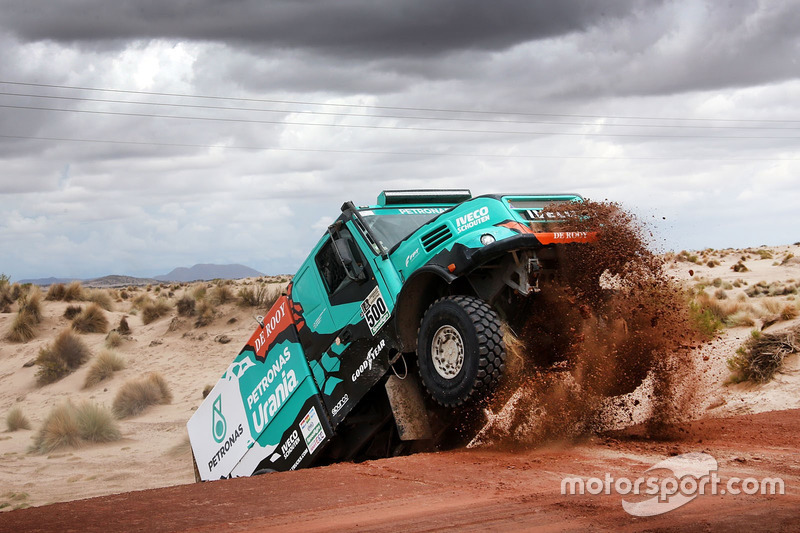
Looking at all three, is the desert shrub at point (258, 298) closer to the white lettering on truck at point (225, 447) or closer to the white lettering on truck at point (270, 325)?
the white lettering on truck at point (225, 447)

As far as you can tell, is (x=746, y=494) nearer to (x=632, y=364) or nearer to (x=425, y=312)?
(x=632, y=364)

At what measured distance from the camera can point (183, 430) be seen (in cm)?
1683

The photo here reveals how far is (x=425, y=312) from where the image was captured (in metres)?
6.39

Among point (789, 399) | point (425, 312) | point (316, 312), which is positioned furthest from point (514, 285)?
point (789, 399)

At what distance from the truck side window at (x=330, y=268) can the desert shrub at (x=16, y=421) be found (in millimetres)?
13166

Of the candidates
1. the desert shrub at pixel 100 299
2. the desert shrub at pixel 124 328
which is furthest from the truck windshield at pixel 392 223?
the desert shrub at pixel 100 299

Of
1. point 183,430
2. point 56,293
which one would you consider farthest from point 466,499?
point 56,293

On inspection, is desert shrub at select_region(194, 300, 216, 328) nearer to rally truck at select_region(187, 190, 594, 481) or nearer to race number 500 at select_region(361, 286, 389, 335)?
rally truck at select_region(187, 190, 594, 481)

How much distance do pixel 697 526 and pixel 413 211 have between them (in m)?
4.61

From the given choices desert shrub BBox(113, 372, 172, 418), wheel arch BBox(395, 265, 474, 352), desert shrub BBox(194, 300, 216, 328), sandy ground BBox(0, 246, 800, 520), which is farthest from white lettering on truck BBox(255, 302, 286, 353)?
desert shrub BBox(194, 300, 216, 328)

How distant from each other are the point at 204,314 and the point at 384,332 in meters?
18.8

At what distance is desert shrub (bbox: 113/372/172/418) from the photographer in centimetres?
1847

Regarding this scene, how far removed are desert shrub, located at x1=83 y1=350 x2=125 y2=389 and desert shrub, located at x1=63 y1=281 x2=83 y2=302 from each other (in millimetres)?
8706

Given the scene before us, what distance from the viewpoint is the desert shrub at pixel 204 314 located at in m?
24.4
